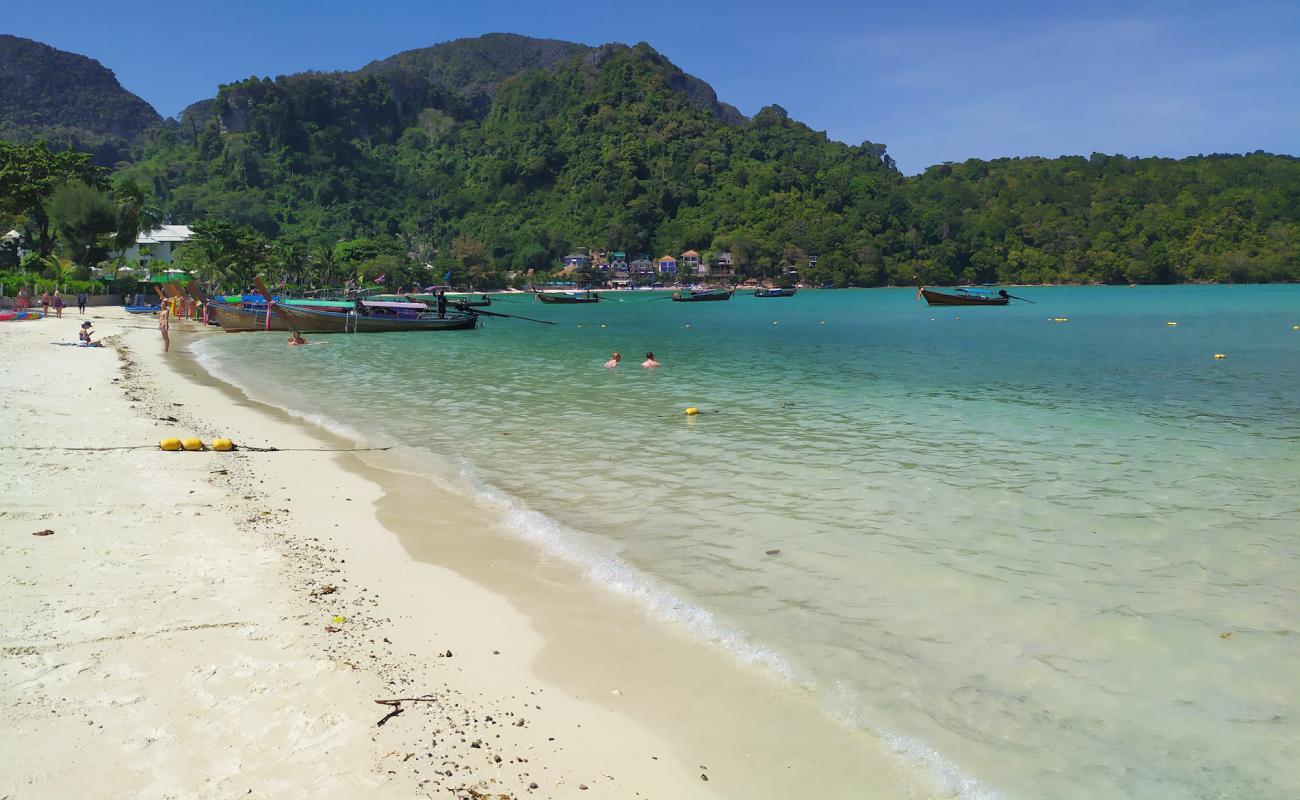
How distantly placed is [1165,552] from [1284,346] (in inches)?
1491

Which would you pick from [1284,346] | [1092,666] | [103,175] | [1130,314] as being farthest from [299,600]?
[1130,314]

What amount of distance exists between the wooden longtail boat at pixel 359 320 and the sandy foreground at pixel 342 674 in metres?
38.6

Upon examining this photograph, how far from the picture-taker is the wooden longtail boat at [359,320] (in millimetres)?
45750

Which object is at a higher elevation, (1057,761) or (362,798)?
(362,798)

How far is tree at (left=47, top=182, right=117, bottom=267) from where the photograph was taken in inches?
2243

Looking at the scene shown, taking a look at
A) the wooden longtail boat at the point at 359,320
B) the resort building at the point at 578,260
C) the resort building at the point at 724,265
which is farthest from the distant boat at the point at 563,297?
the resort building at the point at 724,265

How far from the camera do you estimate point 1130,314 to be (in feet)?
240

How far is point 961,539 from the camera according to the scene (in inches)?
351

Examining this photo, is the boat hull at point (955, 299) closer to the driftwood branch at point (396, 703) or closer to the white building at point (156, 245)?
the driftwood branch at point (396, 703)

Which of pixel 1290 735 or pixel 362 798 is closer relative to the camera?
pixel 362 798

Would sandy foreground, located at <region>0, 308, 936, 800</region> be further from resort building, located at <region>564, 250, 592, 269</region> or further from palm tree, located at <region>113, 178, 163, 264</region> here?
resort building, located at <region>564, 250, 592, 269</region>

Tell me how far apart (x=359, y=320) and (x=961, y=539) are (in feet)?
142

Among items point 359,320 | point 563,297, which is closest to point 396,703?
point 359,320

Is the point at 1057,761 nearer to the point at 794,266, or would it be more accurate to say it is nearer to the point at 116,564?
the point at 116,564
